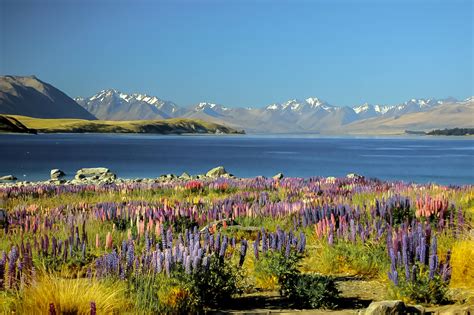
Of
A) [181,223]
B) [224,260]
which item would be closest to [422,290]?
[224,260]

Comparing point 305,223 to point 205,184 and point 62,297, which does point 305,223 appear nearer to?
point 62,297

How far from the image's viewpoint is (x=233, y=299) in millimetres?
6480

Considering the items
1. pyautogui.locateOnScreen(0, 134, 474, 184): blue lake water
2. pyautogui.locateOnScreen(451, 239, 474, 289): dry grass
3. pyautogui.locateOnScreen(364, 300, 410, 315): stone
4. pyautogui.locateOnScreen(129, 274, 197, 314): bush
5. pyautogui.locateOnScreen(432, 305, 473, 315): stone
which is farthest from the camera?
pyautogui.locateOnScreen(0, 134, 474, 184): blue lake water

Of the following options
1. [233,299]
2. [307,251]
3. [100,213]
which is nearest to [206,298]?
[233,299]

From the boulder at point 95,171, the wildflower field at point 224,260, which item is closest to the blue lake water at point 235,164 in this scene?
the boulder at point 95,171

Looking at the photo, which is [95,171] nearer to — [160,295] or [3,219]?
[3,219]

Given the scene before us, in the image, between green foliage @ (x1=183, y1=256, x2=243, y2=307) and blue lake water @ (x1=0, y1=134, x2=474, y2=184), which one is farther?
blue lake water @ (x1=0, y1=134, x2=474, y2=184)

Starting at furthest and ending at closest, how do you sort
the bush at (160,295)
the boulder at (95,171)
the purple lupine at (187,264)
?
the boulder at (95,171), the purple lupine at (187,264), the bush at (160,295)

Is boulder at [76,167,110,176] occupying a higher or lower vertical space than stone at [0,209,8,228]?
lower

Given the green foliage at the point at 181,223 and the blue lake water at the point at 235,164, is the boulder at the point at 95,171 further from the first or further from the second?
the green foliage at the point at 181,223

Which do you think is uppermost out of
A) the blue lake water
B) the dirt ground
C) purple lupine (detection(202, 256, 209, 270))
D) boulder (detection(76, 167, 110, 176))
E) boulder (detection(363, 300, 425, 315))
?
purple lupine (detection(202, 256, 209, 270))

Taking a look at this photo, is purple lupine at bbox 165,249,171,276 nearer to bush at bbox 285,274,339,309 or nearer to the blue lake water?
bush at bbox 285,274,339,309

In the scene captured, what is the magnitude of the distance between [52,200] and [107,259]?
35.1ft

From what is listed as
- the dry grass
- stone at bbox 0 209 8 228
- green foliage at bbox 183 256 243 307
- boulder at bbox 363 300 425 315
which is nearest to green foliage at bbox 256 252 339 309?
green foliage at bbox 183 256 243 307
